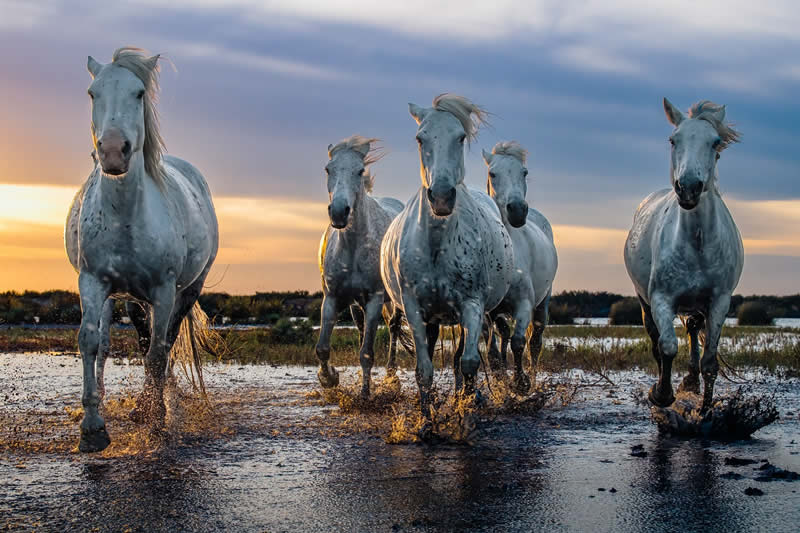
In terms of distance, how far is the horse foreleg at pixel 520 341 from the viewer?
28.0ft

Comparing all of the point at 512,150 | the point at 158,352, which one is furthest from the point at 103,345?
the point at 512,150

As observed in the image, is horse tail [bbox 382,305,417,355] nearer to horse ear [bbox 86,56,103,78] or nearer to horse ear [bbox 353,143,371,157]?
horse ear [bbox 353,143,371,157]

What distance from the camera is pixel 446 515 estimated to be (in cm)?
412

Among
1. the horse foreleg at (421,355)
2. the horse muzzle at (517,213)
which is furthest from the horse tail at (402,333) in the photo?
the horse foreleg at (421,355)

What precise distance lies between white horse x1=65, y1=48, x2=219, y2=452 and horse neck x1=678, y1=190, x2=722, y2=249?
14.2 ft

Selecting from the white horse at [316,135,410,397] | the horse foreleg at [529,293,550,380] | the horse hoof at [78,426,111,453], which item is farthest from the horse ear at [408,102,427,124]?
the horse foreleg at [529,293,550,380]

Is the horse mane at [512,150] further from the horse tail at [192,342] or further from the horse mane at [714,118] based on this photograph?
the horse tail at [192,342]

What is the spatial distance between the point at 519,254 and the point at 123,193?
4.49 meters

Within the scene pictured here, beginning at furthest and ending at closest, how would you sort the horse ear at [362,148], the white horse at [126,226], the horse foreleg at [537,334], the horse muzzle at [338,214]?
1. the horse foreleg at [537,334]
2. the horse ear at [362,148]
3. the horse muzzle at [338,214]
4. the white horse at [126,226]

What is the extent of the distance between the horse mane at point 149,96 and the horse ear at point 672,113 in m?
4.38

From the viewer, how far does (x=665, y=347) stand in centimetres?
677

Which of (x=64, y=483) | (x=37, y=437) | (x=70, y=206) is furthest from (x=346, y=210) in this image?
(x=64, y=483)

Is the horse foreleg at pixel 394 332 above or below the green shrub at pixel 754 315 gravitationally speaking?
below

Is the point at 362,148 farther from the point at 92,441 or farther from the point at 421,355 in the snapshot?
the point at 92,441
